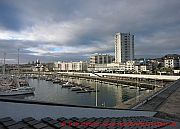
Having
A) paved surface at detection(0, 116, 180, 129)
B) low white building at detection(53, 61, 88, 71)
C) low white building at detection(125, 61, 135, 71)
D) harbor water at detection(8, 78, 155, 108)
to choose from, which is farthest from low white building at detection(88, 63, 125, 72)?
paved surface at detection(0, 116, 180, 129)

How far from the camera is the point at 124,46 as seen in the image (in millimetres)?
99375

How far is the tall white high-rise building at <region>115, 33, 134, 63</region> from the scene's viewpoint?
9812 centimetres

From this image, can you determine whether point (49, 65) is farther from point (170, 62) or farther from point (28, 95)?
point (28, 95)

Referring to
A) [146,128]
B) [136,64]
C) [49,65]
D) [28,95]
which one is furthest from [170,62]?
[146,128]

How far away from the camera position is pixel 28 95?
31.4 metres

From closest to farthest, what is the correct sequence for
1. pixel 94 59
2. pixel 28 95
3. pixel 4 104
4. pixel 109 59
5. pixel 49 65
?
pixel 4 104, pixel 28 95, pixel 94 59, pixel 109 59, pixel 49 65

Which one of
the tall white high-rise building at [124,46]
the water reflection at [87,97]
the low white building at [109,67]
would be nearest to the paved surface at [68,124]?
the water reflection at [87,97]

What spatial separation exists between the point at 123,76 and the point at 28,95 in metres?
33.3

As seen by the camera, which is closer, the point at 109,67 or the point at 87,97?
the point at 87,97

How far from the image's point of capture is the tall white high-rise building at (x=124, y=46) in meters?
98.1

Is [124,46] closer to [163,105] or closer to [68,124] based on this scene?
[163,105]

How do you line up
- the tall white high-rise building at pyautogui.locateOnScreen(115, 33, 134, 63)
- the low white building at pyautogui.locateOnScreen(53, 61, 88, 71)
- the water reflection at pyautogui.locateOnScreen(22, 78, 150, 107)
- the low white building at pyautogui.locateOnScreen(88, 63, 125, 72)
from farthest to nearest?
the low white building at pyautogui.locateOnScreen(53, 61, 88, 71) < the tall white high-rise building at pyautogui.locateOnScreen(115, 33, 134, 63) < the low white building at pyautogui.locateOnScreen(88, 63, 125, 72) < the water reflection at pyautogui.locateOnScreen(22, 78, 150, 107)

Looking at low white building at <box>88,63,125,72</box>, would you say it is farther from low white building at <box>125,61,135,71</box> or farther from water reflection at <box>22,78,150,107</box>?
water reflection at <box>22,78,150,107</box>

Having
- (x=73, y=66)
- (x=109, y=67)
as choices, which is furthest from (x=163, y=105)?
(x=73, y=66)
